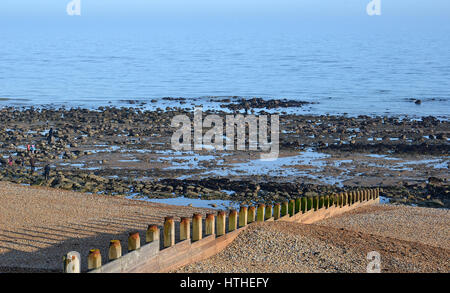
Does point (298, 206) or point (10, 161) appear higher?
point (298, 206)

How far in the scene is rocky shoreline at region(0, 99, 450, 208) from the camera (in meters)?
21.3

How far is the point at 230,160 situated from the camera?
25969mm

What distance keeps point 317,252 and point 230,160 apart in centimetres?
1437

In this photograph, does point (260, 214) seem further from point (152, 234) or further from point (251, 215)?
point (152, 234)

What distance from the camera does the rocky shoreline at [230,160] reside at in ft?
69.9

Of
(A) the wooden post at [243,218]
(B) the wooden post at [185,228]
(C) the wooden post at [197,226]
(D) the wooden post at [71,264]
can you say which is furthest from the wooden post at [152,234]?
(A) the wooden post at [243,218]

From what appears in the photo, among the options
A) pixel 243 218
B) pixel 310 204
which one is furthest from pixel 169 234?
pixel 310 204

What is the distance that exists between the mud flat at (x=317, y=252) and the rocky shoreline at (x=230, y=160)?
7332 mm

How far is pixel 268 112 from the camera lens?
41062 mm

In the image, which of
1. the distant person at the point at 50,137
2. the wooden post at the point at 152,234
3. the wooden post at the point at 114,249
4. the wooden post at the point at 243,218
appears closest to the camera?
the wooden post at the point at 114,249

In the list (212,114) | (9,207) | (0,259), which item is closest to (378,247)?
(0,259)

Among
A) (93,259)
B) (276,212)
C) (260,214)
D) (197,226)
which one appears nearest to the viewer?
(93,259)

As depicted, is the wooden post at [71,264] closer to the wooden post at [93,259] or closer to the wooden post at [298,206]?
the wooden post at [93,259]

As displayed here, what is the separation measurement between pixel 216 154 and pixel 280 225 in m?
14.2
